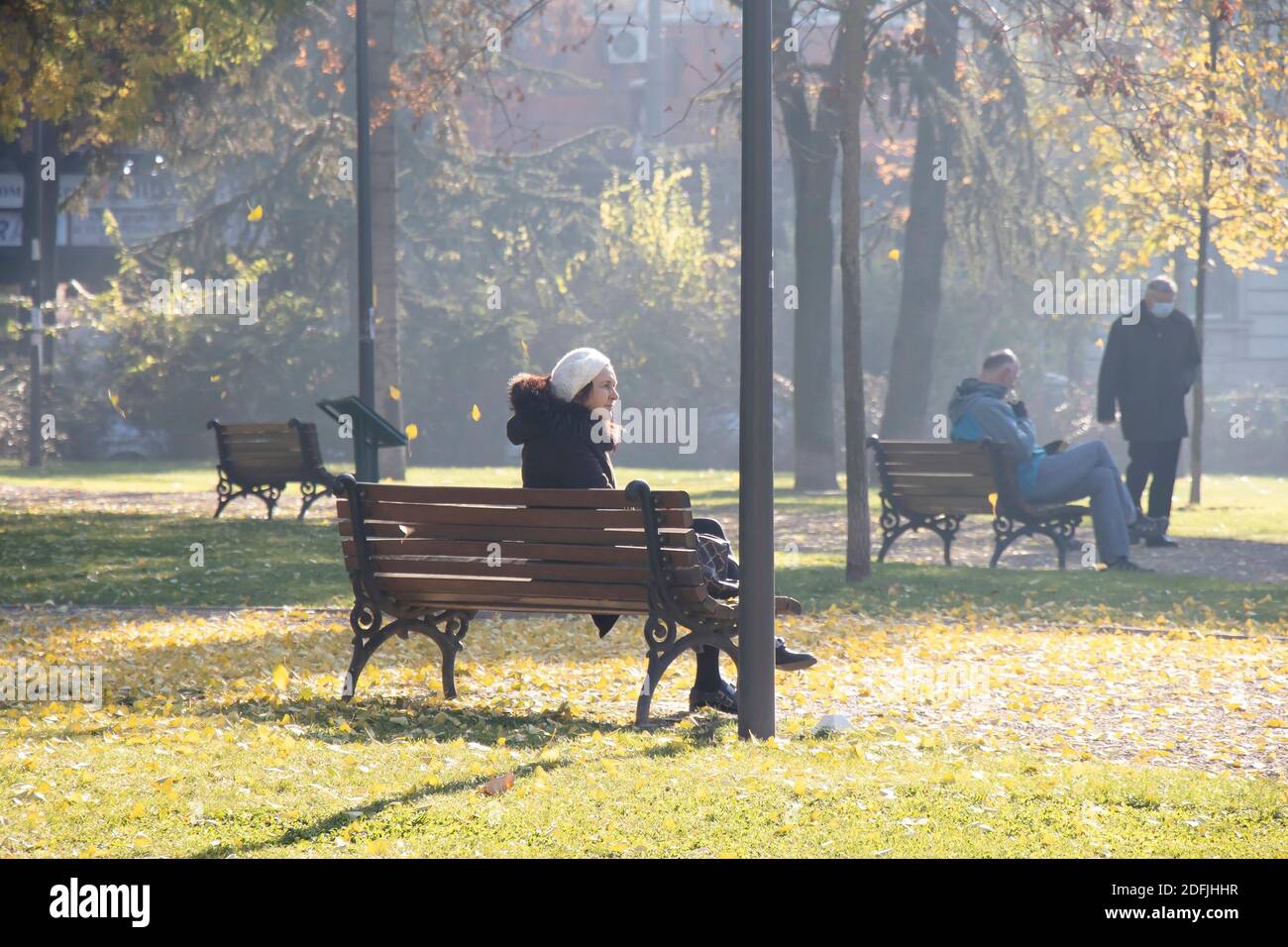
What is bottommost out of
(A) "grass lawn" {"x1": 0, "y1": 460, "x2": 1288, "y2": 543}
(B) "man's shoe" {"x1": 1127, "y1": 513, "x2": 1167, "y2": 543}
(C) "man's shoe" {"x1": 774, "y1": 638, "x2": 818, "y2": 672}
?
(A) "grass lawn" {"x1": 0, "y1": 460, "x2": 1288, "y2": 543}

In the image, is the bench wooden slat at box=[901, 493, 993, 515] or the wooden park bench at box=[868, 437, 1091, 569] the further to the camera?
the bench wooden slat at box=[901, 493, 993, 515]

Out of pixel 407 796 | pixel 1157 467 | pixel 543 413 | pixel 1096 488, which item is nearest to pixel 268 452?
pixel 1096 488

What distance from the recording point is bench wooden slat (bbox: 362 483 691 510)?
721 centimetres

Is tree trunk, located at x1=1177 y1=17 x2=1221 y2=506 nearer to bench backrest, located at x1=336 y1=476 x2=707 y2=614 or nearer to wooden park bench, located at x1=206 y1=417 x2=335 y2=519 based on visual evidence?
wooden park bench, located at x1=206 y1=417 x2=335 y2=519

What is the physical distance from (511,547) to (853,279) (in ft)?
→ 17.5

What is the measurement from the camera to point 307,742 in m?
6.59

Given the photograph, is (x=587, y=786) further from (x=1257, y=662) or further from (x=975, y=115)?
(x=975, y=115)

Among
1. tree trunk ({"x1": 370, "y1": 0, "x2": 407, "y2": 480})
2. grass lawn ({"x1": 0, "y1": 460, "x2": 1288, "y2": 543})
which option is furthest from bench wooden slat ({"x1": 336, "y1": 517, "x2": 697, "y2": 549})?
tree trunk ({"x1": 370, "y1": 0, "x2": 407, "y2": 480})

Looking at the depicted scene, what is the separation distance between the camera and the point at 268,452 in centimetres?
1789

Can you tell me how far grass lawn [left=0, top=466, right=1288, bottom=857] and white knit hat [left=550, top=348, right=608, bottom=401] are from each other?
4.53 ft

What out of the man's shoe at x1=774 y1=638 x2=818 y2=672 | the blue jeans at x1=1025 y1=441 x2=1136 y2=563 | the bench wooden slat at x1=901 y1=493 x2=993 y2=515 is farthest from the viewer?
the bench wooden slat at x1=901 y1=493 x2=993 y2=515

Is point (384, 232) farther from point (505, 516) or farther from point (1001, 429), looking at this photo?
point (505, 516)

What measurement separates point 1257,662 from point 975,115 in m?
15.8

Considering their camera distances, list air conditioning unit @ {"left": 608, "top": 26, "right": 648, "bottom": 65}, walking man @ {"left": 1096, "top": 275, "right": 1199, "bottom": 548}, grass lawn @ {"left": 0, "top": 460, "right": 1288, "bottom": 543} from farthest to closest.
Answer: air conditioning unit @ {"left": 608, "top": 26, "right": 648, "bottom": 65} → grass lawn @ {"left": 0, "top": 460, "right": 1288, "bottom": 543} → walking man @ {"left": 1096, "top": 275, "right": 1199, "bottom": 548}
